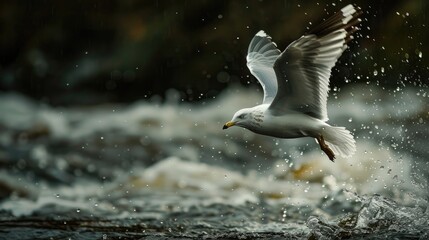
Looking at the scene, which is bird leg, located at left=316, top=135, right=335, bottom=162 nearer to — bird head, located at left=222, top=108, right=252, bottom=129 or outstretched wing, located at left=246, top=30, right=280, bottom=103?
bird head, located at left=222, top=108, right=252, bottom=129

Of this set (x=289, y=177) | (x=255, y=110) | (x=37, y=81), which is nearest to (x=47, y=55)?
(x=37, y=81)

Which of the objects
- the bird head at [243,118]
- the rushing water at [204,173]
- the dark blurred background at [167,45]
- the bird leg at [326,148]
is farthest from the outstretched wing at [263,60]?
the dark blurred background at [167,45]

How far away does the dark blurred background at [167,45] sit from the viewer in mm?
9078

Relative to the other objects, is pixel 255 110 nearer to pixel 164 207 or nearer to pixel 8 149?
pixel 164 207

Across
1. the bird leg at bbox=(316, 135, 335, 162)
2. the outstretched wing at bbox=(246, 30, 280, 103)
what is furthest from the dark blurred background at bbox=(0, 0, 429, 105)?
the bird leg at bbox=(316, 135, 335, 162)

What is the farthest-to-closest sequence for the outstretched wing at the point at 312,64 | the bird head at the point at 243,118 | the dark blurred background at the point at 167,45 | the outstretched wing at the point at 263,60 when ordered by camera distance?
the dark blurred background at the point at 167,45 → the outstretched wing at the point at 263,60 → the bird head at the point at 243,118 → the outstretched wing at the point at 312,64

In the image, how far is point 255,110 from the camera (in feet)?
17.0

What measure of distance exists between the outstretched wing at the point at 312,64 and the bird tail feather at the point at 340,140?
0.12m

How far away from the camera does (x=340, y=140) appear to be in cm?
534

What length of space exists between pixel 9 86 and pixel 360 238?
6.73m

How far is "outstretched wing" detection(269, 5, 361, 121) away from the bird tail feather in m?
0.12

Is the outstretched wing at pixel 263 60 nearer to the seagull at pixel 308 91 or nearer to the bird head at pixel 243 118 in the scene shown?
the seagull at pixel 308 91

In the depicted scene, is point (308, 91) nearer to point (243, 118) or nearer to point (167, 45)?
point (243, 118)

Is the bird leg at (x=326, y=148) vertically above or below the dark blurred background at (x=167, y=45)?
below
